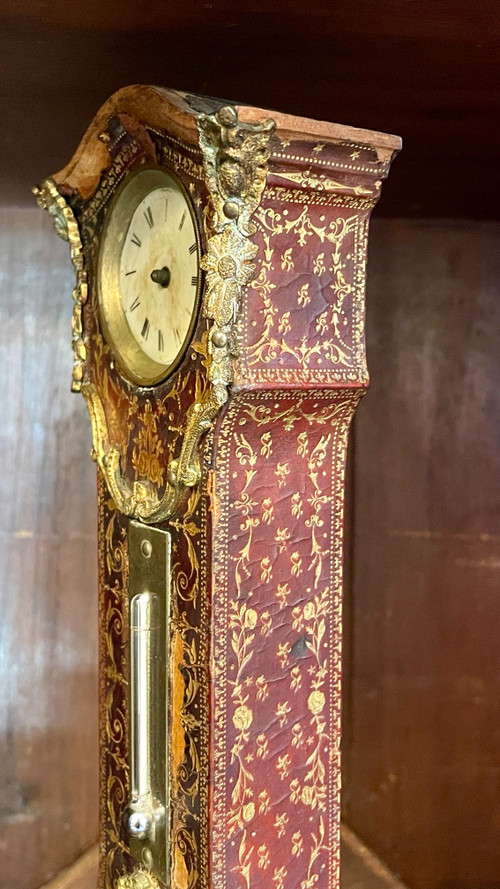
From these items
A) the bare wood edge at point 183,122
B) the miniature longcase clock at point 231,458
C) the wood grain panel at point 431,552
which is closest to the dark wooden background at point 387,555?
the wood grain panel at point 431,552

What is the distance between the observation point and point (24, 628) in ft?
6.31

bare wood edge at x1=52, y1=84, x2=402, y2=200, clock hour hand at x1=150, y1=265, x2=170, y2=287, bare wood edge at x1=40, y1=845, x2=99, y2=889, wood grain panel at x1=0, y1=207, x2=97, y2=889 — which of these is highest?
bare wood edge at x1=52, y1=84, x2=402, y2=200

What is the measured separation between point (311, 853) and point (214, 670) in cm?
39

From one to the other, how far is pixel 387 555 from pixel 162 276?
107 cm

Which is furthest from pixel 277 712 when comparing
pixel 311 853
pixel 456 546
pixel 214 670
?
pixel 456 546

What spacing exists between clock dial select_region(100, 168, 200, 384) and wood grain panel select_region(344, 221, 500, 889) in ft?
2.61

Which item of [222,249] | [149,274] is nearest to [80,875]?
[149,274]

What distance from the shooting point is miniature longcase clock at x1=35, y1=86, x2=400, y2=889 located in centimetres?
103

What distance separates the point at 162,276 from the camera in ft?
3.82

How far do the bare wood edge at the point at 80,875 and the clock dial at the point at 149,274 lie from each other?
140cm

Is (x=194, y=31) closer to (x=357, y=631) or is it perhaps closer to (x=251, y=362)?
(x=251, y=362)

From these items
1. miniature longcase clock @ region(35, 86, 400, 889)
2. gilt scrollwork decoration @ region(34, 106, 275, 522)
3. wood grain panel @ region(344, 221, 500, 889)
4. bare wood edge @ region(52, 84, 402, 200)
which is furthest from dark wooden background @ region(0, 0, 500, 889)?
gilt scrollwork decoration @ region(34, 106, 275, 522)

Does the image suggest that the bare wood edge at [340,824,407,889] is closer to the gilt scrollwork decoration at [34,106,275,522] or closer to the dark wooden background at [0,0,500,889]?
the dark wooden background at [0,0,500,889]

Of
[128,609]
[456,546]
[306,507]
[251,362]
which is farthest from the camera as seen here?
[456,546]
